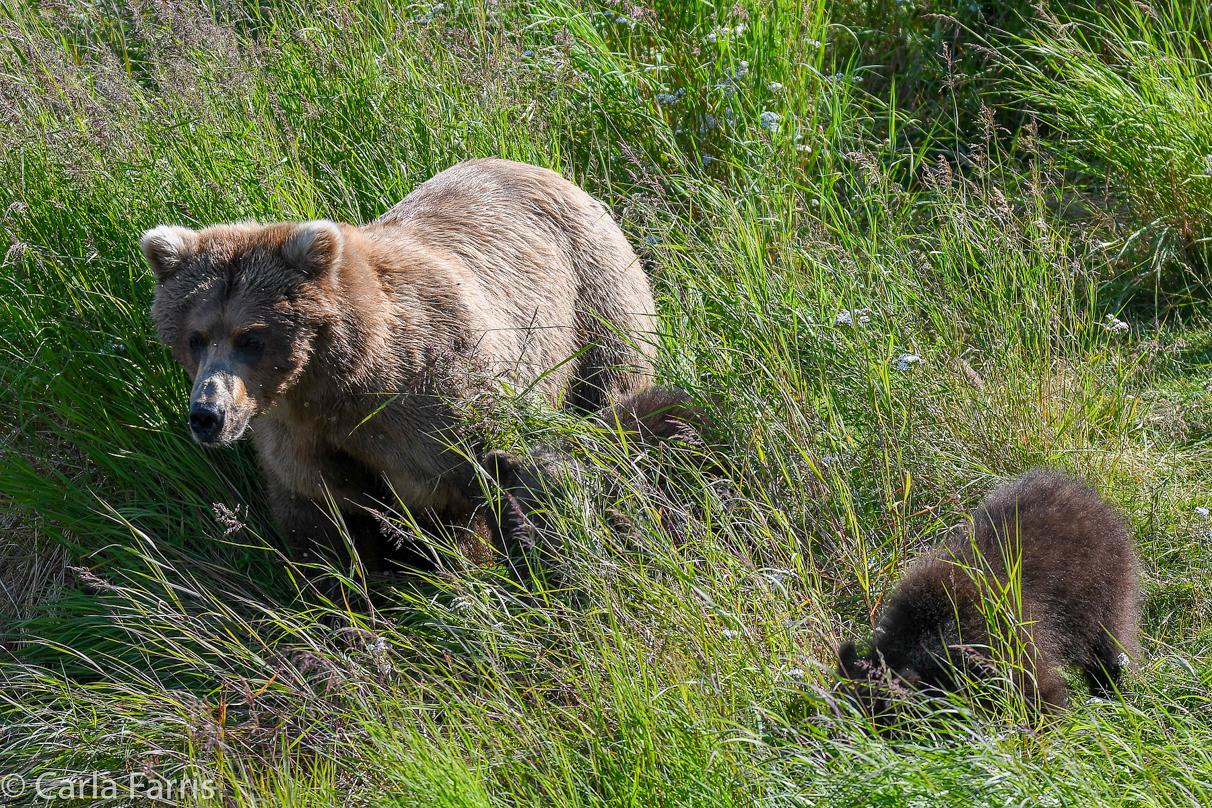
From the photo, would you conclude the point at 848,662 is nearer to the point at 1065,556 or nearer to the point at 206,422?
the point at 1065,556

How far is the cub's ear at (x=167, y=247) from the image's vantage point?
159 inches

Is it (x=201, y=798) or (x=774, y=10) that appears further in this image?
(x=774, y=10)

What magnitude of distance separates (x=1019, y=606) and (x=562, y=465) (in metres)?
1.44

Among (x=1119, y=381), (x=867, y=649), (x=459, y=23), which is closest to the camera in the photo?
(x=867, y=649)

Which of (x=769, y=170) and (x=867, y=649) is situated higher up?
(x=769, y=170)

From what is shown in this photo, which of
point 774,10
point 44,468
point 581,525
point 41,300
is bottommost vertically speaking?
point 44,468

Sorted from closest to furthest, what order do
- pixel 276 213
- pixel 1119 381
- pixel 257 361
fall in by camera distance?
pixel 257 361, pixel 1119 381, pixel 276 213

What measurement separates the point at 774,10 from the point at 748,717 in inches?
166

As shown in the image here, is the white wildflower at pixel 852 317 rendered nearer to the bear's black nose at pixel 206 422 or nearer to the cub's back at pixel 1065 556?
the cub's back at pixel 1065 556

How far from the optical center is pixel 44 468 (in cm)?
495

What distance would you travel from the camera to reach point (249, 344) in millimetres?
3918

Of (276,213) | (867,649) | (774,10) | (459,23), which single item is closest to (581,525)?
(867,649)

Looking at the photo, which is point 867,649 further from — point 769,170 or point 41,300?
point 41,300

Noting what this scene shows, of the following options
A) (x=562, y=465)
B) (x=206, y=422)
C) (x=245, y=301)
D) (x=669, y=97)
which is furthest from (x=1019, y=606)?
(x=669, y=97)
